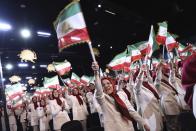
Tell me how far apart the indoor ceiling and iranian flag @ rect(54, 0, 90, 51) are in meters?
9.09

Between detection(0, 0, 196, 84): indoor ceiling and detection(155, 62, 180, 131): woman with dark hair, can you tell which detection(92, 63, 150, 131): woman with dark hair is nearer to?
detection(155, 62, 180, 131): woman with dark hair

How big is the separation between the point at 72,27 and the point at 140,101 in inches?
118

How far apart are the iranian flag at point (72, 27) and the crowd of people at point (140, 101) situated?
67 cm

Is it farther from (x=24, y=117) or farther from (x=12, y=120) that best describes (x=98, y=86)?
(x=24, y=117)

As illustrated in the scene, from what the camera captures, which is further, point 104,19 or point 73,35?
point 104,19

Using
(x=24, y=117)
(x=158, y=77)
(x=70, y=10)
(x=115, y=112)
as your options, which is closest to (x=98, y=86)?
(x=115, y=112)

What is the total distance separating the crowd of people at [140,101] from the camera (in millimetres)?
5090

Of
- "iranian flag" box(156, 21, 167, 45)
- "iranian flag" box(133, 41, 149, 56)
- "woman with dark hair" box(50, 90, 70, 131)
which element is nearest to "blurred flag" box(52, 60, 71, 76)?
"woman with dark hair" box(50, 90, 70, 131)

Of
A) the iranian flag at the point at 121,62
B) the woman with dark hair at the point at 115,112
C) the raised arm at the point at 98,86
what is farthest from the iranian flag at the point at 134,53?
the raised arm at the point at 98,86

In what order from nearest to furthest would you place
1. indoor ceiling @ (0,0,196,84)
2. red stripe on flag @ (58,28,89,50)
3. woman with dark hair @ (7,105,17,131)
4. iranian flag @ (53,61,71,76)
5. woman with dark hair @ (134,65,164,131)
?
red stripe on flag @ (58,28,89,50) < woman with dark hair @ (134,65,164,131) < iranian flag @ (53,61,71,76) < indoor ceiling @ (0,0,196,84) < woman with dark hair @ (7,105,17,131)

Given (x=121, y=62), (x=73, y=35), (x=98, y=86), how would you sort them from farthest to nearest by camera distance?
(x=121, y=62) < (x=73, y=35) < (x=98, y=86)

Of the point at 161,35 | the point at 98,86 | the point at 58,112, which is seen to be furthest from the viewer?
the point at 58,112

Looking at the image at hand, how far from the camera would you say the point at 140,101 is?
7.56 m

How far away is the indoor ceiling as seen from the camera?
15.6 meters
